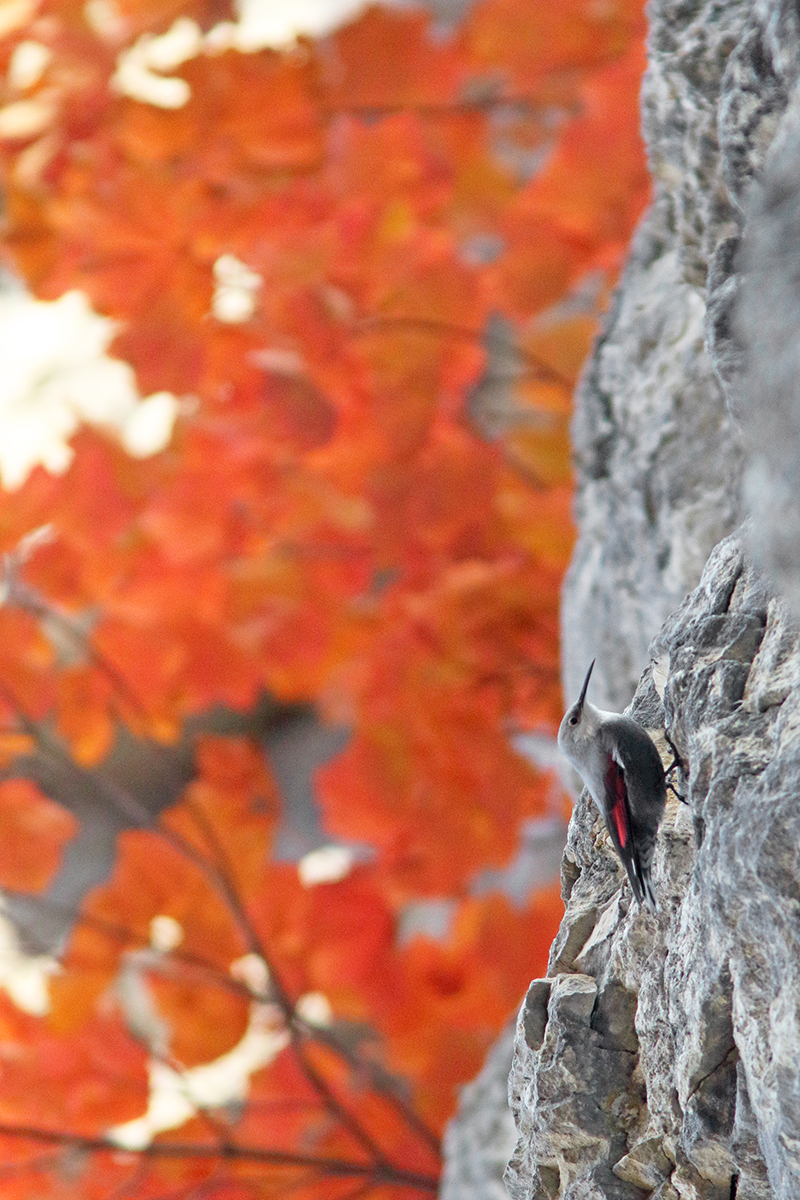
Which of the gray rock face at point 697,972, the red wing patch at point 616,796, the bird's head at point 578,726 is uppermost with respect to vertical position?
the bird's head at point 578,726

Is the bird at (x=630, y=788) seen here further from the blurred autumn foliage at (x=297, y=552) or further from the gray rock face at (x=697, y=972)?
the blurred autumn foliage at (x=297, y=552)

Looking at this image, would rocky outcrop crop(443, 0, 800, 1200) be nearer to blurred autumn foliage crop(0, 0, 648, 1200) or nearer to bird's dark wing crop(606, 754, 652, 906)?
bird's dark wing crop(606, 754, 652, 906)

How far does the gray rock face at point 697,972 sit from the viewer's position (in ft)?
0.98

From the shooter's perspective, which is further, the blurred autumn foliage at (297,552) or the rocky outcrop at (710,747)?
the blurred autumn foliage at (297,552)

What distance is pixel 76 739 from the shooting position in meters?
1.15

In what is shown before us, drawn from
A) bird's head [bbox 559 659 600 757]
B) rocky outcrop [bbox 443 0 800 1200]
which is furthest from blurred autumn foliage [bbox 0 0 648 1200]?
bird's head [bbox 559 659 600 757]

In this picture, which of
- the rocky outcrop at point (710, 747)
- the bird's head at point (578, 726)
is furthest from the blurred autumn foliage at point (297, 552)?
the bird's head at point (578, 726)

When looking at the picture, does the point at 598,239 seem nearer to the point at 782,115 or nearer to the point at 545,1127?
the point at 782,115

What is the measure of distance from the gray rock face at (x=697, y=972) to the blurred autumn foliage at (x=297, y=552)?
0.55 meters

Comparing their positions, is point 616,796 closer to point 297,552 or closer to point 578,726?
point 578,726

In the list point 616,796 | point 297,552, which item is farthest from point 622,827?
point 297,552

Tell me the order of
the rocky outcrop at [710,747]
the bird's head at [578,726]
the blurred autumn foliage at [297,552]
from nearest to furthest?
the rocky outcrop at [710,747]
the bird's head at [578,726]
the blurred autumn foliage at [297,552]

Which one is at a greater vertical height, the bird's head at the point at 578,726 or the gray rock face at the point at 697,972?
the bird's head at the point at 578,726

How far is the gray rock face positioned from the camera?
298mm
